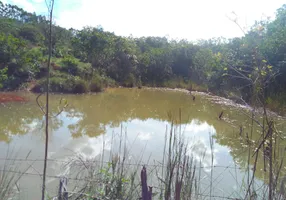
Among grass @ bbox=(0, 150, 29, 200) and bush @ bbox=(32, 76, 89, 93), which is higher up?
bush @ bbox=(32, 76, 89, 93)

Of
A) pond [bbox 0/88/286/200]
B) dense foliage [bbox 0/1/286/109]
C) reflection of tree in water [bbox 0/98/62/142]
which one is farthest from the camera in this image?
dense foliage [bbox 0/1/286/109]

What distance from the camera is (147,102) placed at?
29.6 feet

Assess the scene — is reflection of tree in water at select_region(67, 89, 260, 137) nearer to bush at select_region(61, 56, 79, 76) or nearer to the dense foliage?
the dense foliage

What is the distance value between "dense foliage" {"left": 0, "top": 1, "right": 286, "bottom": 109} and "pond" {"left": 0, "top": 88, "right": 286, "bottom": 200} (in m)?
1.14

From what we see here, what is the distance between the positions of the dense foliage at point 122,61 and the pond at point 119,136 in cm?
114

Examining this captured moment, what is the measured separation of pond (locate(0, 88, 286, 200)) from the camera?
2795mm

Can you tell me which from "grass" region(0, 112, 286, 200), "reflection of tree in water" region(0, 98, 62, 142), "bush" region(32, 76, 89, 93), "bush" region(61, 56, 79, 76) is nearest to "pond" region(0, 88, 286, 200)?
"reflection of tree in water" region(0, 98, 62, 142)

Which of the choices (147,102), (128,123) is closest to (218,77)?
(147,102)

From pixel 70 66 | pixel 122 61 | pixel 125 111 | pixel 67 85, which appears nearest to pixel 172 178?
pixel 125 111

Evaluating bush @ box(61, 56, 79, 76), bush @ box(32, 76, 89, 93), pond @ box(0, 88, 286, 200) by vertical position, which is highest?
bush @ box(61, 56, 79, 76)

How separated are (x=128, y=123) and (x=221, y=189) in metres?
3.33

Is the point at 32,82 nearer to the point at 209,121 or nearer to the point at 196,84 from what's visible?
the point at 209,121

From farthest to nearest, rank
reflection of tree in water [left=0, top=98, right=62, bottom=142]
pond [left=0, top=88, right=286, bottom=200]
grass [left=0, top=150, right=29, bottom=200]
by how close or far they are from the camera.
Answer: reflection of tree in water [left=0, top=98, right=62, bottom=142] → pond [left=0, top=88, right=286, bottom=200] → grass [left=0, top=150, right=29, bottom=200]

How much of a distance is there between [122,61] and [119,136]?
1078cm
